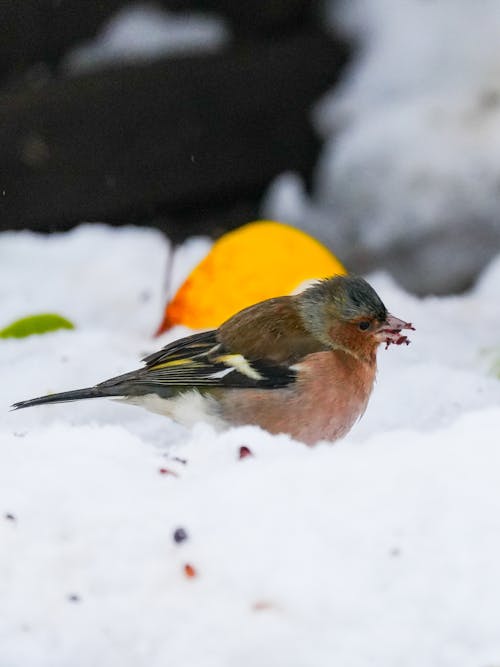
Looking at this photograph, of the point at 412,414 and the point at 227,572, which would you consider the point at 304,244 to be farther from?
the point at 227,572

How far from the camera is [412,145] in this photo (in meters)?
5.82

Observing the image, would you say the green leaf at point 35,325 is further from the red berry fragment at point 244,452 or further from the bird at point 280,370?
the red berry fragment at point 244,452

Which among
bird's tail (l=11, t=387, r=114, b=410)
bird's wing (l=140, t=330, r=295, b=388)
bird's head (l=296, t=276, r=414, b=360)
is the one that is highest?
bird's head (l=296, t=276, r=414, b=360)

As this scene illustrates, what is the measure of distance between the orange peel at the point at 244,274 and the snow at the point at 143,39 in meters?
1.94

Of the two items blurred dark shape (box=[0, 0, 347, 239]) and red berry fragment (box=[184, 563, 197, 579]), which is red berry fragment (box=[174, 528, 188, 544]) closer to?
red berry fragment (box=[184, 563, 197, 579])

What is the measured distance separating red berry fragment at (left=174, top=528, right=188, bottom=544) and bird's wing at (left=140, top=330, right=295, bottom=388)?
1.01m

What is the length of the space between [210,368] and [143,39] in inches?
112

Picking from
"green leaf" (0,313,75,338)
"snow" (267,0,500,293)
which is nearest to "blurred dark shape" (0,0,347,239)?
"snow" (267,0,500,293)

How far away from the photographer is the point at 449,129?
19.0 ft

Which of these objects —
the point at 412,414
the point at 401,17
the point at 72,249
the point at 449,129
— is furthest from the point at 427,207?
the point at 412,414

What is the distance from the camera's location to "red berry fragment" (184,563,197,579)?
183 centimetres

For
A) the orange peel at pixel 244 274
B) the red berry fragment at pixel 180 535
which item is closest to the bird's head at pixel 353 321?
the orange peel at pixel 244 274

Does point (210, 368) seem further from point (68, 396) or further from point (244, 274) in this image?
point (244, 274)

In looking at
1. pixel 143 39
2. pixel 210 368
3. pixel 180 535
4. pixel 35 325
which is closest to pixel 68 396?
pixel 210 368
